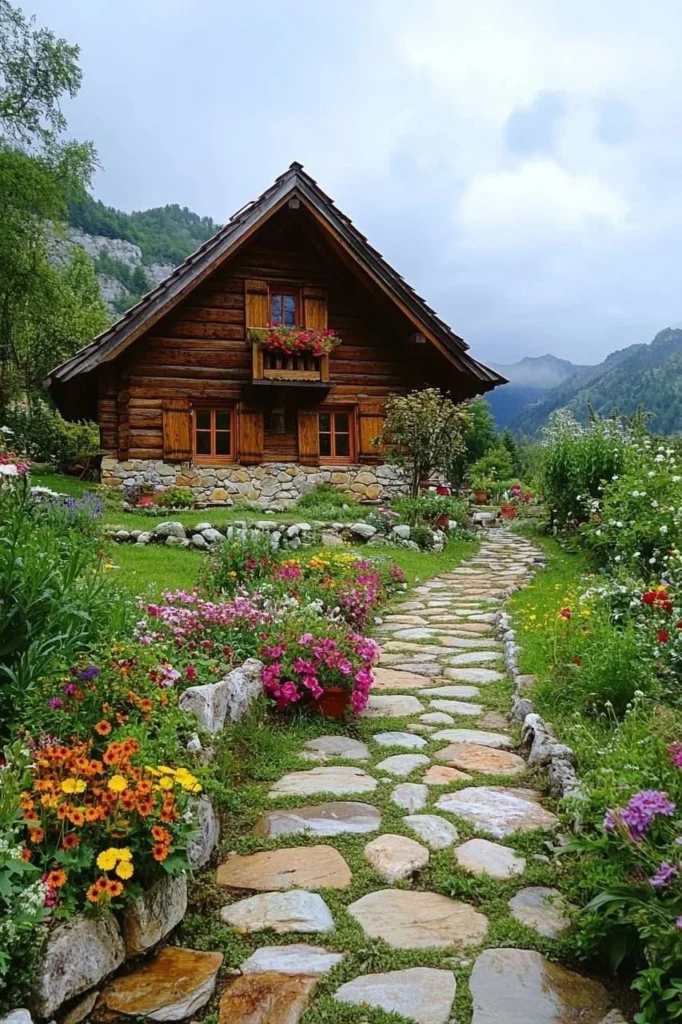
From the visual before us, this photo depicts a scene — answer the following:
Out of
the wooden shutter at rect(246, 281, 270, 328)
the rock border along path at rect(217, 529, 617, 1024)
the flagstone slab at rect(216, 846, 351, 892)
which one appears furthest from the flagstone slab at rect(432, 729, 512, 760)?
the wooden shutter at rect(246, 281, 270, 328)

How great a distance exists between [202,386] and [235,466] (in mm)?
1655

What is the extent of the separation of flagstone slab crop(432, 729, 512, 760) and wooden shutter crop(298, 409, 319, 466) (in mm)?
11449

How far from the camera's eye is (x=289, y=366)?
14656mm

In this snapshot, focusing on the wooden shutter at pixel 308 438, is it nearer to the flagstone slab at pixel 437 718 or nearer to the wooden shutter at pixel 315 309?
the wooden shutter at pixel 315 309

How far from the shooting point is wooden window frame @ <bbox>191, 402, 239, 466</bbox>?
14.7 m

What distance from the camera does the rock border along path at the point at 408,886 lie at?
2049mm

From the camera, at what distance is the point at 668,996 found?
176 cm

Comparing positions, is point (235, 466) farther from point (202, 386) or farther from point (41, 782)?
point (41, 782)

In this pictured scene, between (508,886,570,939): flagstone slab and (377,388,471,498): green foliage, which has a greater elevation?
(377,388,471,498): green foliage

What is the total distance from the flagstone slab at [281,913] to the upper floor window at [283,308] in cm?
1376

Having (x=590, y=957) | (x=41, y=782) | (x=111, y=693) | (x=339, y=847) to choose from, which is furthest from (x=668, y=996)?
(x=111, y=693)

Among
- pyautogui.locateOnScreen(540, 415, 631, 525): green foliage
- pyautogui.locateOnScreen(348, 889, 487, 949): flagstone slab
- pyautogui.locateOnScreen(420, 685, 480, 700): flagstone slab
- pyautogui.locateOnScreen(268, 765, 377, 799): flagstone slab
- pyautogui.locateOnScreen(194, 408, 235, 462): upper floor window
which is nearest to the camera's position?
pyautogui.locateOnScreen(348, 889, 487, 949): flagstone slab

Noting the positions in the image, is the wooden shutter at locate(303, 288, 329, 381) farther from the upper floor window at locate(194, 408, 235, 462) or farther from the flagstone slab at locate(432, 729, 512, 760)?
the flagstone slab at locate(432, 729, 512, 760)

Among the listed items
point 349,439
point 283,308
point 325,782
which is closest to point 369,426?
point 349,439
